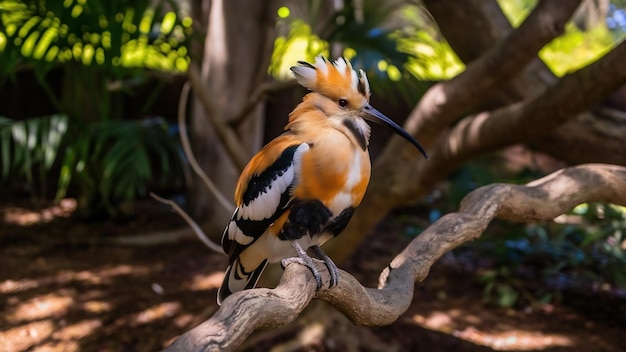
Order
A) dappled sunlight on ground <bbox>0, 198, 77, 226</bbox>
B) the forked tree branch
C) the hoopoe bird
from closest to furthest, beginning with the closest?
the forked tree branch < the hoopoe bird < dappled sunlight on ground <bbox>0, 198, 77, 226</bbox>

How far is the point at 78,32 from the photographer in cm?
308

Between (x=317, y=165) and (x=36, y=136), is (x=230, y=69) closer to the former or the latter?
(x=36, y=136)

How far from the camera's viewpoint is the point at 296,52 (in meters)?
6.00

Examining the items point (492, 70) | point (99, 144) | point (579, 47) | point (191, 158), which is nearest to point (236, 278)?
point (191, 158)

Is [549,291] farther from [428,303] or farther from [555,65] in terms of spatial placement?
[555,65]

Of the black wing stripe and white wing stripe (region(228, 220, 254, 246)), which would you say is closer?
the black wing stripe

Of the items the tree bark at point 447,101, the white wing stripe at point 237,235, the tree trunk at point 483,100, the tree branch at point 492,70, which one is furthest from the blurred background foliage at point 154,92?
the white wing stripe at point 237,235

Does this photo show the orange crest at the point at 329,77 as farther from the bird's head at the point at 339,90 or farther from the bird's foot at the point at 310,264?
the bird's foot at the point at 310,264

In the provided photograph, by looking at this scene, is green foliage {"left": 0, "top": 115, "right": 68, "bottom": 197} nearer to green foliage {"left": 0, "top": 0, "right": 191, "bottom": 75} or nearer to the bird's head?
green foliage {"left": 0, "top": 0, "right": 191, "bottom": 75}

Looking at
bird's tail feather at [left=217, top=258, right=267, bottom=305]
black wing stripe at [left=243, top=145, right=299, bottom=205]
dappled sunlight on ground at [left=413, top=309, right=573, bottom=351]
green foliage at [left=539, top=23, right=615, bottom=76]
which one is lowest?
dappled sunlight on ground at [left=413, top=309, right=573, bottom=351]

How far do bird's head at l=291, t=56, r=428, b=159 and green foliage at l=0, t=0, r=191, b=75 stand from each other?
1452mm

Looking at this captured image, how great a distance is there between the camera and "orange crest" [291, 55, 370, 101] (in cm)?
188

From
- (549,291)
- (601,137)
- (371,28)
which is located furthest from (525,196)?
(549,291)

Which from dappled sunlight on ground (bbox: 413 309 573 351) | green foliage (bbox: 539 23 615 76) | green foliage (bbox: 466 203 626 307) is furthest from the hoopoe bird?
green foliage (bbox: 539 23 615 76)
